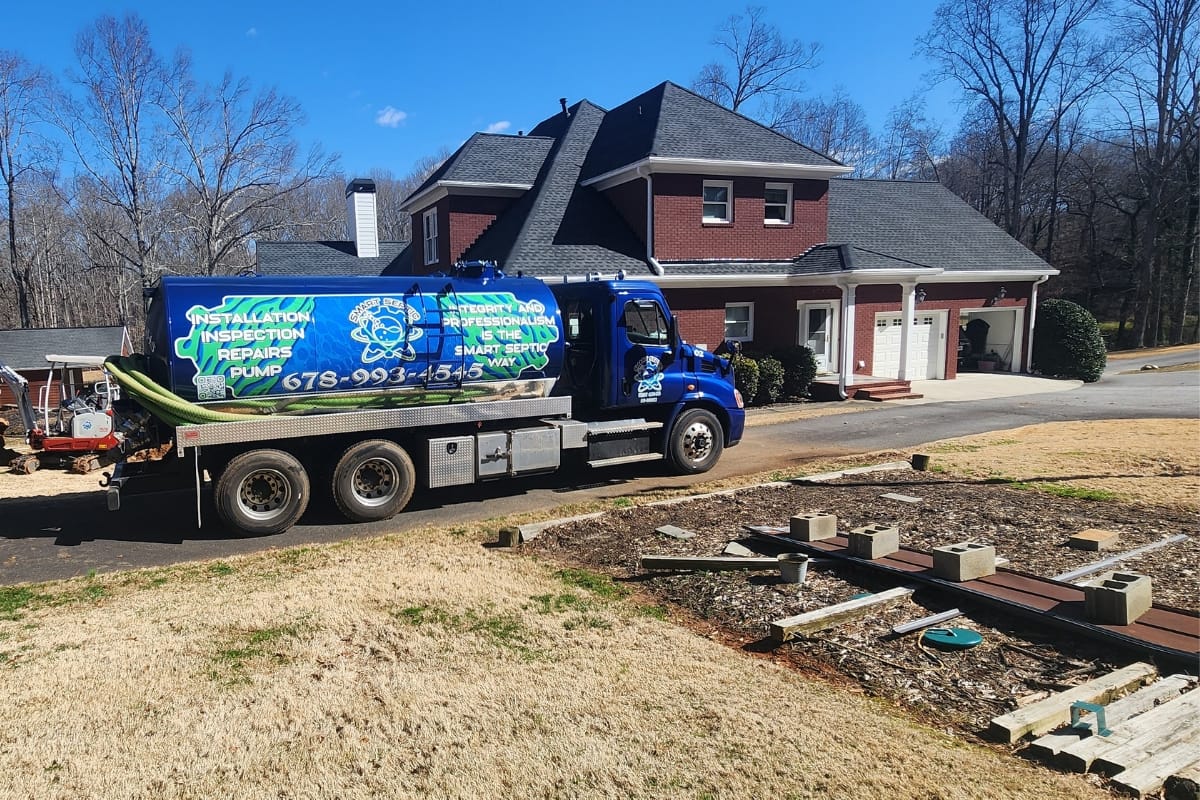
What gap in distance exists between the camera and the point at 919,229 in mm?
27234

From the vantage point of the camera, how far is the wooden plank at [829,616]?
5.95 metres

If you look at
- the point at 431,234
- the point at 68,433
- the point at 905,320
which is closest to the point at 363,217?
the point at 431,234

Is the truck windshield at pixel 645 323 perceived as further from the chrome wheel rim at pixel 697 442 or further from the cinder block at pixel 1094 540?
the cinder block at pixel 1094 540

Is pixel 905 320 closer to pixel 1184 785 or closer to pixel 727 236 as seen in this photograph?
pixel 727 236

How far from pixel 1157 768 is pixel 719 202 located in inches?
795

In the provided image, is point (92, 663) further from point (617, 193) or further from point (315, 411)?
point (617, 193)

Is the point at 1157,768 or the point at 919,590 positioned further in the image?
the point at 919,590

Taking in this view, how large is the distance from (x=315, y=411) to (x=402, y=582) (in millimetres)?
3153

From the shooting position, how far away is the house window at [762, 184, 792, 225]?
77.3 feet

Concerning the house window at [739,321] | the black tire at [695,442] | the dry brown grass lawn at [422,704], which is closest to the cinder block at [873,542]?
the dry brown grass lawn at [422,704]

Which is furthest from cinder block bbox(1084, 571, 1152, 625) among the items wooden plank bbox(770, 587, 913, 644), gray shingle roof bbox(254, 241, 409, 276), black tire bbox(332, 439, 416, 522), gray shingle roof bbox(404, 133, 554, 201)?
gray shingle roof bbox(254, 241, 409, 276)

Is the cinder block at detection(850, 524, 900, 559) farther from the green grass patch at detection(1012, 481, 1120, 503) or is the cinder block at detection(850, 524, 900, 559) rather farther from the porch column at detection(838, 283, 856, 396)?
the porch column at detection(838, 283, 856, 396)

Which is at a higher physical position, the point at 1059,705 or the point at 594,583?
the point at 1059,705

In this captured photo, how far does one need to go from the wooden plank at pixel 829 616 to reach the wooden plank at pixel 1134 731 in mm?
2053
